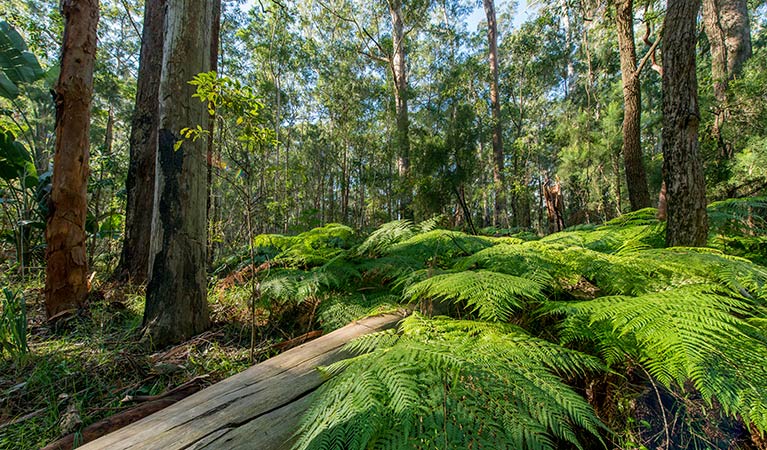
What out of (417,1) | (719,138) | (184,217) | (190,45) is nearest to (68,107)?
(190,45)

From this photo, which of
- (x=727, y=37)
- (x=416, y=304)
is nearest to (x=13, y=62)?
(x=416, y=304)

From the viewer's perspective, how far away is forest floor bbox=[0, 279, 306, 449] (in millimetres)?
1399

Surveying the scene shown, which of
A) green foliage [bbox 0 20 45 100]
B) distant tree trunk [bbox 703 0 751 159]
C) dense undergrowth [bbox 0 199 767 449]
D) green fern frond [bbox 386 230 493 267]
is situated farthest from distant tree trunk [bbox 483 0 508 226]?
green foliage [bbox 0 20 45 100]

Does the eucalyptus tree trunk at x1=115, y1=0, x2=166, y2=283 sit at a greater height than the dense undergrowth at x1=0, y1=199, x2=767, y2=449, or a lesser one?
greater

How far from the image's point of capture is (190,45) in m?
2.15

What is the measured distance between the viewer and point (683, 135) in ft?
6.05

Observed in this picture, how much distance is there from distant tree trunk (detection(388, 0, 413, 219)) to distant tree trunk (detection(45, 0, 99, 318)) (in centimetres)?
681

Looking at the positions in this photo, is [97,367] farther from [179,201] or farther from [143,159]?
[143,159]

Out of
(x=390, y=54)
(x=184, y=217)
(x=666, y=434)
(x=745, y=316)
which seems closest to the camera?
(x=666, y=434)

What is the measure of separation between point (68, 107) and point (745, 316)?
15.0 feet

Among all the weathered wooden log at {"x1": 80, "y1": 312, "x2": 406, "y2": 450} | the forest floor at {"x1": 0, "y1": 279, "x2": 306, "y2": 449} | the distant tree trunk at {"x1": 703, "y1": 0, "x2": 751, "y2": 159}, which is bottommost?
the forest floor at {"x1": 0, "y1": 279, "x2": 306, "y2": 449}

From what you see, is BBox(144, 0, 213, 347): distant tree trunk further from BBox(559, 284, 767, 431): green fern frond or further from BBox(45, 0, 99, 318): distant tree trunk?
BBox(559, 284, 767, 431): green fern frond

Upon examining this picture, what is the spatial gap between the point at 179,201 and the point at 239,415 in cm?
168

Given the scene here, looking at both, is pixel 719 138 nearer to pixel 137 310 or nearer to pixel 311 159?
pixel 137 310
